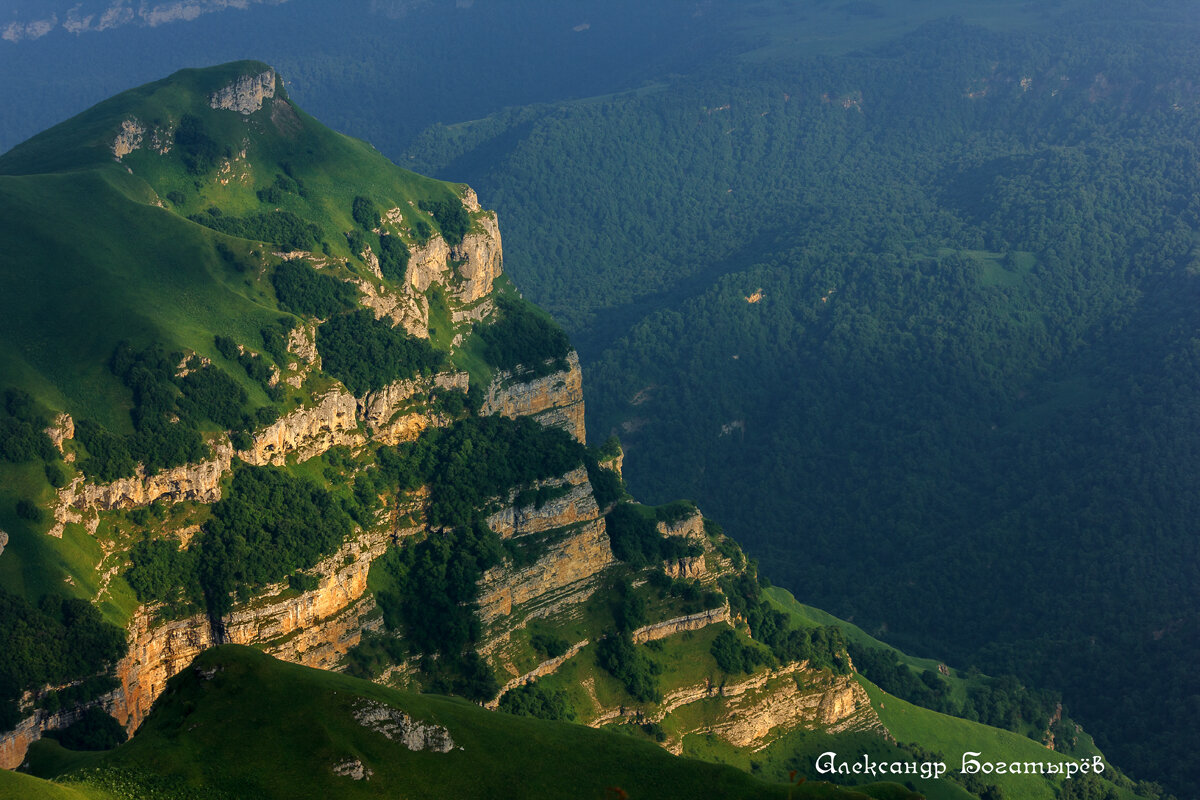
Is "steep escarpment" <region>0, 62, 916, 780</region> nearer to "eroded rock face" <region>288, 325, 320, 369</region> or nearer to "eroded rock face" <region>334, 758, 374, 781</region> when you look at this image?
"eroded rock face" <region>288, 325, 320, 369</region>

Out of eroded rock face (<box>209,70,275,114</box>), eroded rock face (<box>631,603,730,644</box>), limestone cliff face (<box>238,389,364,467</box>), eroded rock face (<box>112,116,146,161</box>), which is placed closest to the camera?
limestone cliff face (<box>238,389,364,467</box>)

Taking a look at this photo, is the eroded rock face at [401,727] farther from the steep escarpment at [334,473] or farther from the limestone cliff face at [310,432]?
the limestone cliff face at [310,432]

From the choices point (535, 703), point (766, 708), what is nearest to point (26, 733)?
point (535, 703)

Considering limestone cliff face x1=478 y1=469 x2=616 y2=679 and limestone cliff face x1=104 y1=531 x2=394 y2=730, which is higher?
limestone cliff face x1=104 y1=531 x2=394 y2=730

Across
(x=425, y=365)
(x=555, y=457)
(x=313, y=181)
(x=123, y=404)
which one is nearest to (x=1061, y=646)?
(x=555, y=457)

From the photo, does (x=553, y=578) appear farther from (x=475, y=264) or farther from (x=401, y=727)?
(x=401, y=727)

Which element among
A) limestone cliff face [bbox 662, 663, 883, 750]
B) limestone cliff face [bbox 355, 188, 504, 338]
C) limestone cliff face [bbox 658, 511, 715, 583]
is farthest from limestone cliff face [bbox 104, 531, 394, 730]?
limestone cliff face [bbox 355, 188, 504, 338]

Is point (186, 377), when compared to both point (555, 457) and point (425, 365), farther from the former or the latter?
point (555, 457)
